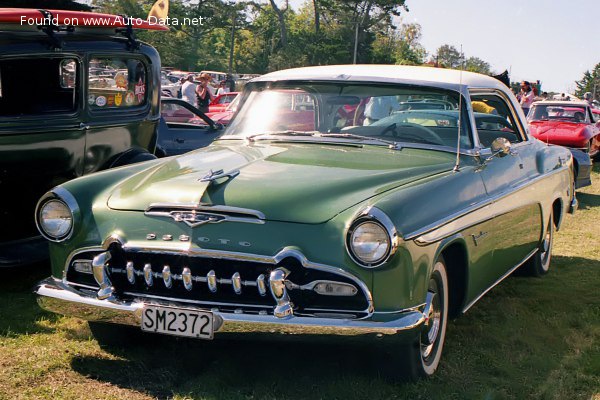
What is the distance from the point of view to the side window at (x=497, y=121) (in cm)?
550

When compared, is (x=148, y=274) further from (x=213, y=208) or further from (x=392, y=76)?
(x=392, y=76)

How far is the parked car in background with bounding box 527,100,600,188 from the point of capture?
14.0 meters

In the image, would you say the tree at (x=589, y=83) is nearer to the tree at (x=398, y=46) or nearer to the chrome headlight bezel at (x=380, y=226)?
the tree at (x=398, y=46)

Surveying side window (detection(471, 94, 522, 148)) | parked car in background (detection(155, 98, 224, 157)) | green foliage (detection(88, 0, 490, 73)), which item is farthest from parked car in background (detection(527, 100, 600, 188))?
green foliage (detection(88, 0, 490, 73))

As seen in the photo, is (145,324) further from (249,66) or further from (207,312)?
(249,66)

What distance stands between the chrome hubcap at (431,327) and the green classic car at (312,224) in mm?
11

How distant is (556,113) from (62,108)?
1111cm

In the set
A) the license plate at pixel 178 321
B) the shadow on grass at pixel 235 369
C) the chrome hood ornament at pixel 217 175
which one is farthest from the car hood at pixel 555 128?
the license plate at pixel 178 321

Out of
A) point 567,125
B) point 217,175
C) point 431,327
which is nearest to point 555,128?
point 567,125

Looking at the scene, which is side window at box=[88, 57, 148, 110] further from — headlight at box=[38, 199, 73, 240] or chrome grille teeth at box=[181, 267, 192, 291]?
chrome grille teeth at box=[181, 267, 192, 291]

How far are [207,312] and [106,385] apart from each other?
70 centimetres

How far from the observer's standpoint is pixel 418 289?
3.58 meters

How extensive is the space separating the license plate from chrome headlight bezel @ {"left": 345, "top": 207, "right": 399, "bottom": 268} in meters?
0.69

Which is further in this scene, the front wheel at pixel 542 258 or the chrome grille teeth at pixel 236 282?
the front wheel at pixel 542 258
